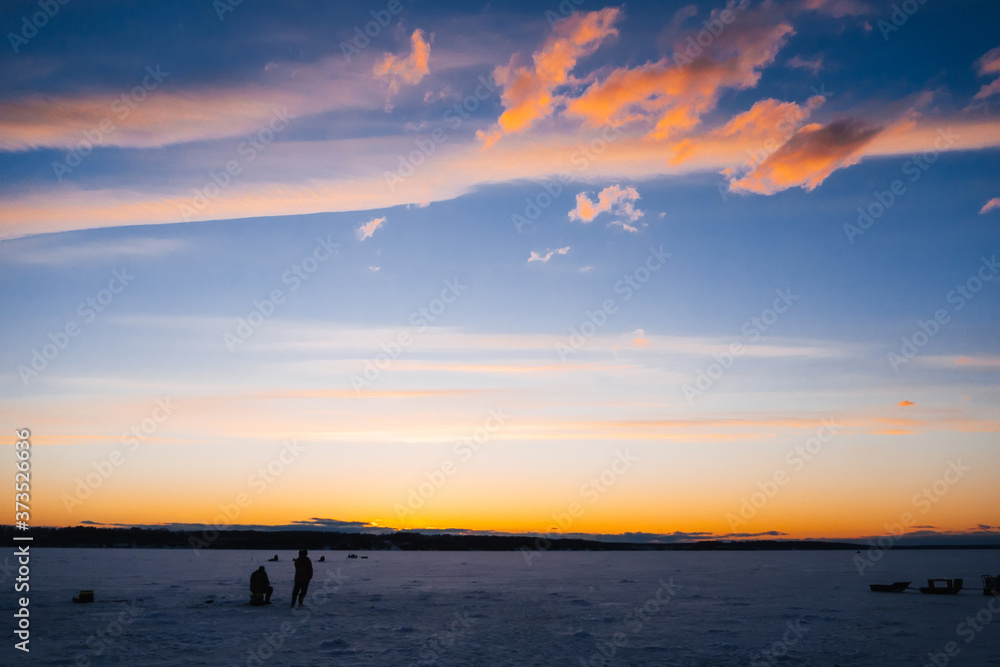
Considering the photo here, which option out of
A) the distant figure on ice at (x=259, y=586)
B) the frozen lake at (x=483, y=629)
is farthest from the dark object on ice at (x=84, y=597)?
the distant figure on ice at (x=259, y=586)

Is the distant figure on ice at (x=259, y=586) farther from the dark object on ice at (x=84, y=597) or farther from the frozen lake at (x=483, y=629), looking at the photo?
the dark object on ice at (x=84, y=597)

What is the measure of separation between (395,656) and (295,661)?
9.65ft

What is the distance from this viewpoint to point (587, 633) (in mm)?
26109

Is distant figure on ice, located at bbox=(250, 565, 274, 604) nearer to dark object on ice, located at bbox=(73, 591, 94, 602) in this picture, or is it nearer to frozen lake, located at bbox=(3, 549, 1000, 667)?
frozen lake, located at bbox=(3, 549, 1000, 667)

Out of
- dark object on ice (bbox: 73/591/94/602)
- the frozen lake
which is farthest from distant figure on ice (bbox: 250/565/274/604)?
dark object on ice (bbox: 73/591/94/602)

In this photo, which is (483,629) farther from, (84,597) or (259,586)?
(84,597)

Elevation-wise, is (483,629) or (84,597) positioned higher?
(84,597)

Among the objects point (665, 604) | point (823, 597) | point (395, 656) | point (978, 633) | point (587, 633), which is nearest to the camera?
point (395, 656)

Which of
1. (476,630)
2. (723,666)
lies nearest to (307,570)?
(476,630)

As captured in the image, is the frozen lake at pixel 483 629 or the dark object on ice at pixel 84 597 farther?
the dark object on ice at pixel 84 597

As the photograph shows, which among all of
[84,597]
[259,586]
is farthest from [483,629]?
[84,597]

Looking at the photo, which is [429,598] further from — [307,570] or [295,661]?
[295,661]

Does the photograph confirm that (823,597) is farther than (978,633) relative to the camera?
Yes

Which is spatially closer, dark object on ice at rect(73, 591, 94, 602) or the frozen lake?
the frozen lake
